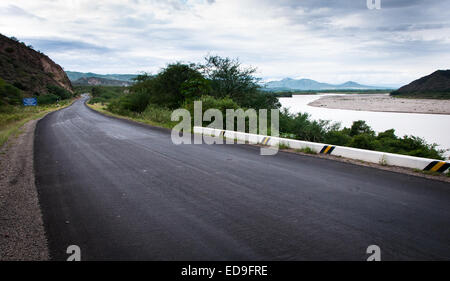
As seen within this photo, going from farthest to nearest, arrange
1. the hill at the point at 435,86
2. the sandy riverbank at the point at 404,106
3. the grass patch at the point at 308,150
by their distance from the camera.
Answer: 1. the hill at the point at 435,86
2. the sandy riverbank at the point at 404,106
3. the grass patch at the point at 308,150

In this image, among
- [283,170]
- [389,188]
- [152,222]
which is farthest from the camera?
[283,170]

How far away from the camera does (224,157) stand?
884cm

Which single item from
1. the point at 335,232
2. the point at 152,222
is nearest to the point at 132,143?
the point at 152,222

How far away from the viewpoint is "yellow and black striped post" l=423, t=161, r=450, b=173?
6.55m

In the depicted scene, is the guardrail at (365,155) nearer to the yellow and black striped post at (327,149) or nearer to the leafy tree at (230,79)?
the yellow and black striped post at (327,149)

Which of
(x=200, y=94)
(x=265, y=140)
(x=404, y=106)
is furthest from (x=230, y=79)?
(x=404, y=106)

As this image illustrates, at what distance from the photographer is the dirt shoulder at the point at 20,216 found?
136 inches

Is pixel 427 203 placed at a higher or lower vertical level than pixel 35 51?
lower

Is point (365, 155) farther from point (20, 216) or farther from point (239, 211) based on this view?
point (20, 216)

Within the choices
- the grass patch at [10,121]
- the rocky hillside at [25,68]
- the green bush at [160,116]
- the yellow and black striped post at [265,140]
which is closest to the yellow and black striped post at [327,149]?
the yellow and black striped post at [265,140]

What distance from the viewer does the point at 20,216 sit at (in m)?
4.51

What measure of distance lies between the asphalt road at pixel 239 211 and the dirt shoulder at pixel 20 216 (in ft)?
0.52
